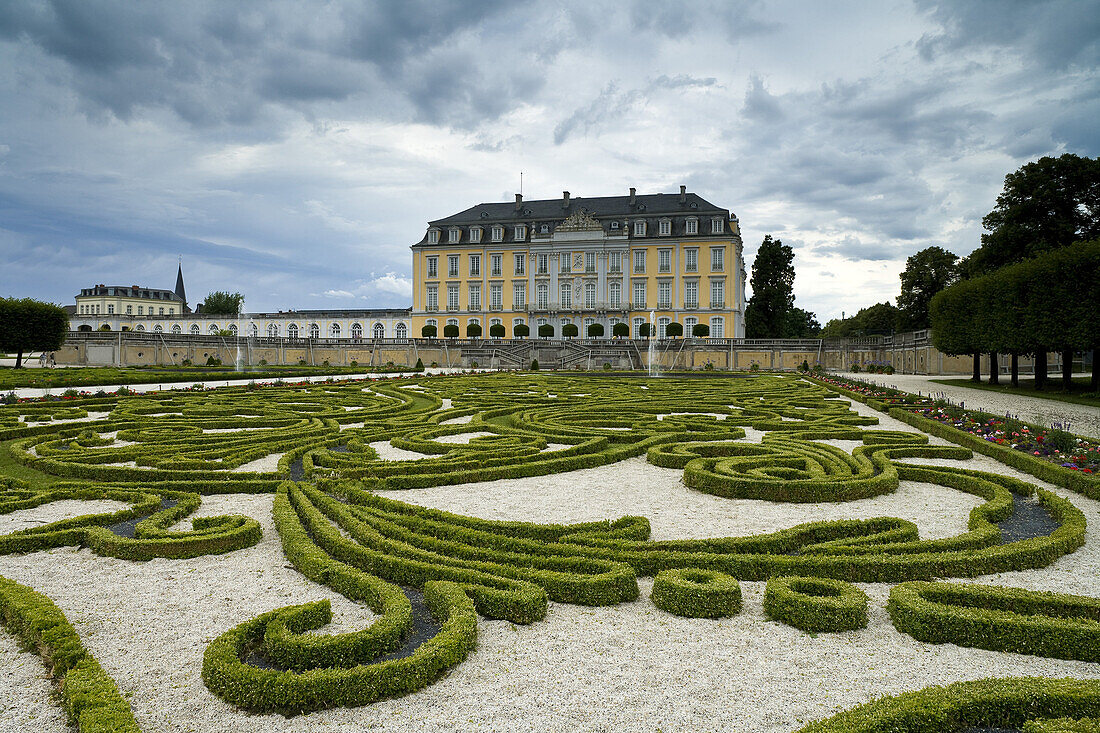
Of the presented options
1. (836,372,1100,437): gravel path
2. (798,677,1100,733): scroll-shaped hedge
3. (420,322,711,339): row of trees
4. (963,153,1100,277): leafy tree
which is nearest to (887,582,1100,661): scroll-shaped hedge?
(798,677,1100,733): scroll-shaped hedge

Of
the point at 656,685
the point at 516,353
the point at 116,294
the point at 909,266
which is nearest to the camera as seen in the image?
the point at 656,685


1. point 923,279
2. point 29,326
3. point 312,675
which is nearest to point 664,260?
point 923,279

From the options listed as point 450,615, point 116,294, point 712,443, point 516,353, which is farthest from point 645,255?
point 116,294

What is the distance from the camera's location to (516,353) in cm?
4012

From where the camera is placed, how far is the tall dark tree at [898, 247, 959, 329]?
45.9 m

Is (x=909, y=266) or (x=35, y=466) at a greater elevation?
(x=909, y=266)

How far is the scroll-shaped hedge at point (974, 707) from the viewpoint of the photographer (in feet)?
7.45

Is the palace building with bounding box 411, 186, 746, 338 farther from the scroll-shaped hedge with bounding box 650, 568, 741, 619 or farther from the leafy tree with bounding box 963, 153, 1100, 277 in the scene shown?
the scroll-shaped hedge with bounding box 650, 568, 741, 619

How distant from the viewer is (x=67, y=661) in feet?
8.39

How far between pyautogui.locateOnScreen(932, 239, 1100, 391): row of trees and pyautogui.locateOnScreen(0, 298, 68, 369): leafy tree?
1592 inches

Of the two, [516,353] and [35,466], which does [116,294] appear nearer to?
[516,353]

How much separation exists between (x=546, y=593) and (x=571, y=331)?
4499cm

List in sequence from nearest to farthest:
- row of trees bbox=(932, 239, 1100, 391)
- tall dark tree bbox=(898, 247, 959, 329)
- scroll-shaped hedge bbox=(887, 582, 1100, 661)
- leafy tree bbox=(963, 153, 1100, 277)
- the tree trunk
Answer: scroll-shaped hedge bbox=(887, 582, 1100, 661), row of trees bbox=(932, 239, 1100, 391), the tree trunk, leafy tree bbox=(963, 153, 1100, 277), tall dark tree bbox=(898, 247, 959, 329)

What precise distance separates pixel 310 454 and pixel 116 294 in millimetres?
102199
